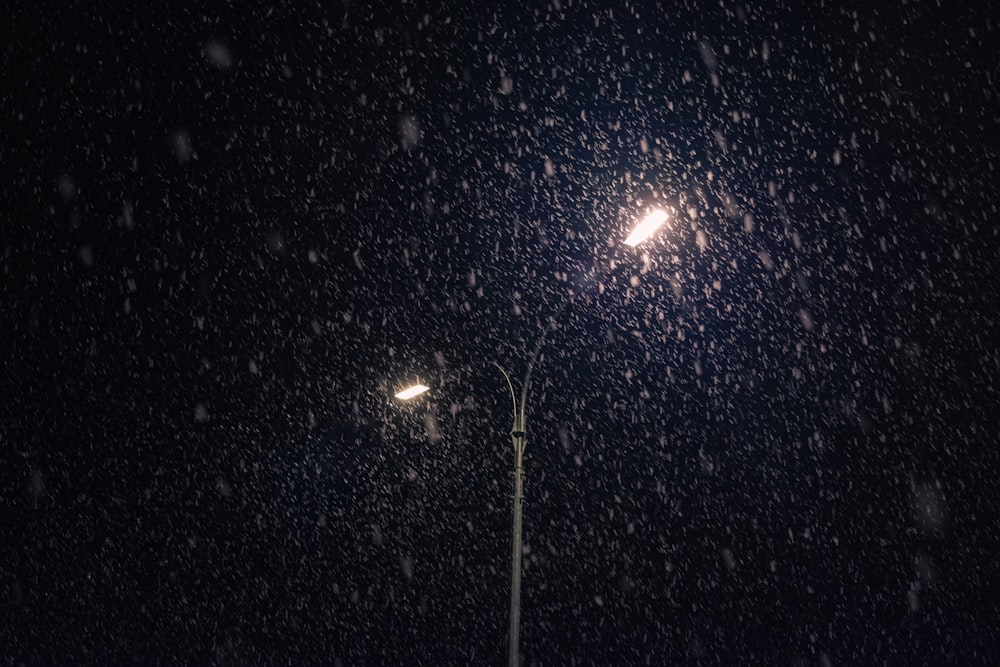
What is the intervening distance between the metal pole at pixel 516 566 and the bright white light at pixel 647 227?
312 cm

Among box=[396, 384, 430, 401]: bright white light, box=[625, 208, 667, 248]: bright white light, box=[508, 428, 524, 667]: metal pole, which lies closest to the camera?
box=[625, 208, 667, 248]: bright white light

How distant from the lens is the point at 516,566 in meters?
9.88

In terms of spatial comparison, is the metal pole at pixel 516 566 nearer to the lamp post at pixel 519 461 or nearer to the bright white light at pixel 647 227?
the lamp post at pixel 519 461

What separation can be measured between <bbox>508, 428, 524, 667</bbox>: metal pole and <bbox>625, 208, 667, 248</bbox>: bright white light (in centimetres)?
312

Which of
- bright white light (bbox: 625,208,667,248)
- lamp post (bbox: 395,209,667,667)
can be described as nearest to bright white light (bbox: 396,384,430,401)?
lamp post (bbox: 395,209,667,667)

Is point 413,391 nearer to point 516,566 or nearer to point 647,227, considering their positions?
point 516,566

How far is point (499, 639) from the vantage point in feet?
108

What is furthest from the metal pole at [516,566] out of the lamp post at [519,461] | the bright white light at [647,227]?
the bright white light at [647,227]

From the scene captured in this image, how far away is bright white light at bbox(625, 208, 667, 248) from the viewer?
8969mm

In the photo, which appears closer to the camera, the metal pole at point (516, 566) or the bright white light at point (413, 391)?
the metal pole at point (516, 566)

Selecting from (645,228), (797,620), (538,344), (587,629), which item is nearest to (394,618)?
(587,629)

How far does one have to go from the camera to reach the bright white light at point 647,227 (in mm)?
8969

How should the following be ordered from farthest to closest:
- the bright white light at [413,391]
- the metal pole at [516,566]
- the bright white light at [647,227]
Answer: the bright white light at [413,391] < the metal pole at [516,566] < the bright white light at [647,227]

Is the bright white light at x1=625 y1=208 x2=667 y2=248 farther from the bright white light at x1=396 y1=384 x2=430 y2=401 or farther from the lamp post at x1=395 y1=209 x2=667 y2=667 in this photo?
the bright white light at x1=396 y1=384 x2=430 y2=401
